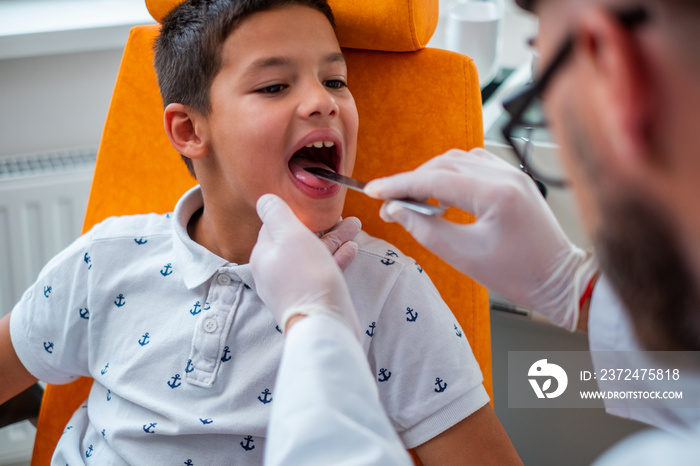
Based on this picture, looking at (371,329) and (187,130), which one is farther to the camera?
(187,130)

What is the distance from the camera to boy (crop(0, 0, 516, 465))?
3.32 feet

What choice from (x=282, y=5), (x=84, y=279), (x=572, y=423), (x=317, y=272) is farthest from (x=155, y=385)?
(x=572, y=423)

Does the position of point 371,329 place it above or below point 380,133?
below

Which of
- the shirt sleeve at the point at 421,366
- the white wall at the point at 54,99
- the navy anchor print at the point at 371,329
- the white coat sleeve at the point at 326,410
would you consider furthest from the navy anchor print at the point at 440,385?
the white wall at the point at 54,99

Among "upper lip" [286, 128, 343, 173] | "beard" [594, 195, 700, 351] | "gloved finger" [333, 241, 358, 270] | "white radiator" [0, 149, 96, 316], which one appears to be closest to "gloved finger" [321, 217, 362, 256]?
"gloved finger" [333, 241, 358, 270]

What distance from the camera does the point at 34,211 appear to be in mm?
1750

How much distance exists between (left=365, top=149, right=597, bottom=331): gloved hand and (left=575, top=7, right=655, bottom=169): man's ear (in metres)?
0.34

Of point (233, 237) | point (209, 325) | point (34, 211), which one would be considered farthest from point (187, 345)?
point (34, 211)

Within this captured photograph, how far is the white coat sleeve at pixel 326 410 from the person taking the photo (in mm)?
697

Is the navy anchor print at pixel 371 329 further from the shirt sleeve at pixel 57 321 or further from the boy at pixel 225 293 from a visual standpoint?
the shirt sleeve at pixel 57 321

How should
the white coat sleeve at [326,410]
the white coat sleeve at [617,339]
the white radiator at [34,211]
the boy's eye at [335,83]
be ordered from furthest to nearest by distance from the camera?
the white radiator at [34,211] → the boy's eye at [335,83] → the white coat sleeve at [617,339] → the white coat sleeve at [326,410]

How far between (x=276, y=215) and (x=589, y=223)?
460mm

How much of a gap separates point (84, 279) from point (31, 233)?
27.9 inches

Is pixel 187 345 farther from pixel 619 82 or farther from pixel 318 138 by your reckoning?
pixel 619 82
